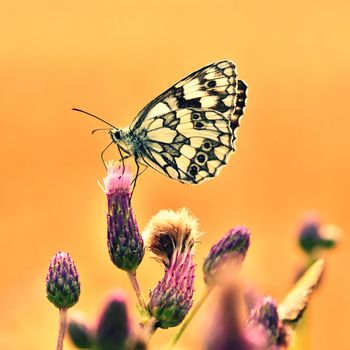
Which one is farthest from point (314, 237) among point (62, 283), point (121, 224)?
point (62, 283)

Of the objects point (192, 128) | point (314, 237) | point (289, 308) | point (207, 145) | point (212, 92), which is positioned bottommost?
point (314, 237)

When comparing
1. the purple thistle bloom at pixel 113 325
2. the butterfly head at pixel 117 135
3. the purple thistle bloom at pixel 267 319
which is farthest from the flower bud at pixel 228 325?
the butterfly head at pixel 117 135

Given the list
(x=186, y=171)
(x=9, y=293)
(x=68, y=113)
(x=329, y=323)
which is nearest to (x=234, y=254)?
(x=9, y=293)

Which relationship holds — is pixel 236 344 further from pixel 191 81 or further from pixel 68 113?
pixel 68 113

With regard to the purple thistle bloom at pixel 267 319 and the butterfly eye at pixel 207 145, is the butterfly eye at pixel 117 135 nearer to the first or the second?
the butterfly eye at pixel 207 145

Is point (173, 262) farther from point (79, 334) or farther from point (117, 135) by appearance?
point (117, 135)

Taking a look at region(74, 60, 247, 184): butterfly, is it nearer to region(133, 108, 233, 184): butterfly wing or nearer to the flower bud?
region(133, 108, 233, 184): butterfly wing
